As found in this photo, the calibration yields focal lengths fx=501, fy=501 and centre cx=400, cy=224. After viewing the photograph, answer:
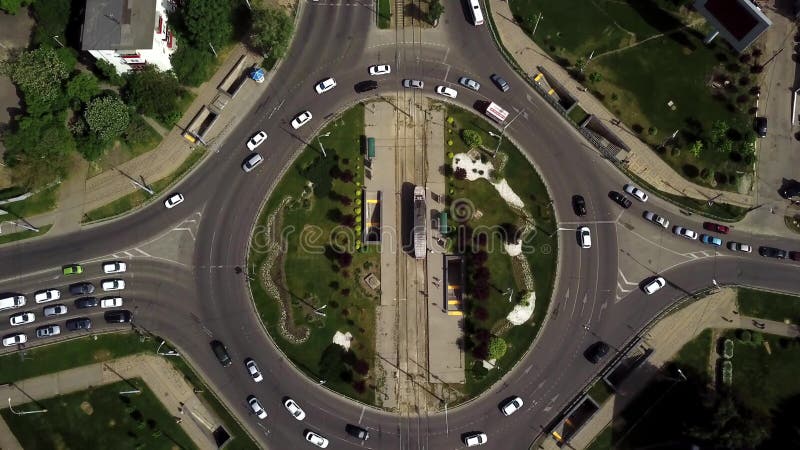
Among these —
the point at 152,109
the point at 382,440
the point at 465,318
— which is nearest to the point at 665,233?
the point at 465,318

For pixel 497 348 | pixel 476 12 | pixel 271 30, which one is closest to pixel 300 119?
pixel 271 30

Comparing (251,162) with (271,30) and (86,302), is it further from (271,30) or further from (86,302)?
(86,302)

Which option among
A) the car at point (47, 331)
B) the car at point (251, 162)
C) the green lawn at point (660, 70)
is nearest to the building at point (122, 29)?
the car at point (251, 162)

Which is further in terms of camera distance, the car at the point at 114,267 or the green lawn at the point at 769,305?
the green lawn at the point at 769,305

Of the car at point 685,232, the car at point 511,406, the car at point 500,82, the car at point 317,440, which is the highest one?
the car at point 500,82

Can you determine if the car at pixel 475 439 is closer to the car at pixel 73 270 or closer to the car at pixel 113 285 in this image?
the car at pixel 113 285

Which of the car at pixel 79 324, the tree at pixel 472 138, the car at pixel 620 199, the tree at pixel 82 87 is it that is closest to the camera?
the car at pixel 79 324
